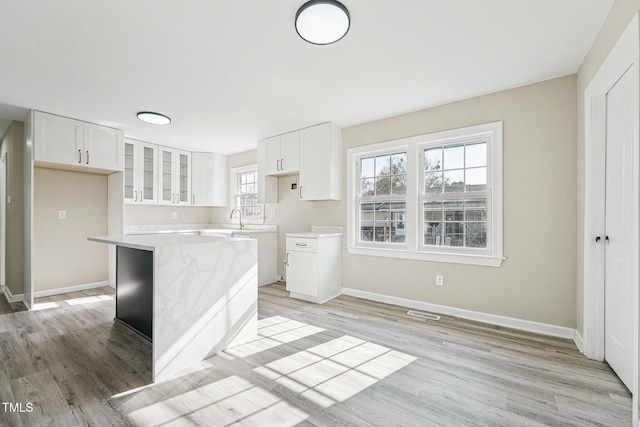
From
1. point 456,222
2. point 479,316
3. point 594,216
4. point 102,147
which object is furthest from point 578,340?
point 102,147

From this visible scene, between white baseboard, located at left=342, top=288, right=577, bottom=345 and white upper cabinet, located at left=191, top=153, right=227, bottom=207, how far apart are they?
340 cm

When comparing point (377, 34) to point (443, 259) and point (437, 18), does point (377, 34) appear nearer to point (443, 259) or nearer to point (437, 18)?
point (437, 18)

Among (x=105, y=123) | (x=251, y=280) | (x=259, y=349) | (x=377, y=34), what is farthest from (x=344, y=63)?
(x=105, y=123)

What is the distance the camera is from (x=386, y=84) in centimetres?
274

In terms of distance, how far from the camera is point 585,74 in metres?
2.29

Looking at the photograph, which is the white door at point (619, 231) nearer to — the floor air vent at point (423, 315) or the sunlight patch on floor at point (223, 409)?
the floor air vent at point (423, 315)

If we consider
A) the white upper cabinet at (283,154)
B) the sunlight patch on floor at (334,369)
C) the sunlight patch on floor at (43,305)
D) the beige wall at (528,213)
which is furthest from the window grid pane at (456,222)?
the sunlight patch on floor at (43,305)

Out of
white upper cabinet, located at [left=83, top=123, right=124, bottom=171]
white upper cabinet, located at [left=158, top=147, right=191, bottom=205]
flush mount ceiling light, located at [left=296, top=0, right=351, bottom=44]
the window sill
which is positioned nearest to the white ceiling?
flush mount ceiling light, located at [left=296, top=0, right=351, bottom=44]

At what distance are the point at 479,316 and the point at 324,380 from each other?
196 cm

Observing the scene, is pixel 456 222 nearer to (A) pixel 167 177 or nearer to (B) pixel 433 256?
(B) pixel 433 256

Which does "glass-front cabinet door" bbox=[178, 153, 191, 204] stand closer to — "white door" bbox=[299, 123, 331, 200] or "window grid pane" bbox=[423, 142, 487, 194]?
"white door" bbox=[299, 123, 331, 200]

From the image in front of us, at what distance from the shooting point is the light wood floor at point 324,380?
1555mm

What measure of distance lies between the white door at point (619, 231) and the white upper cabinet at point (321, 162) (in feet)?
8.67

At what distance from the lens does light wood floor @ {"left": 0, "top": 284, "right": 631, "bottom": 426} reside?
1.55 m
